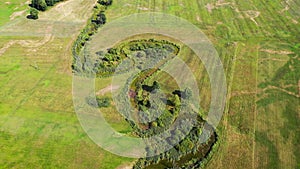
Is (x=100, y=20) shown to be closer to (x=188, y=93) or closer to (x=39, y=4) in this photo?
(x=39, y=4)

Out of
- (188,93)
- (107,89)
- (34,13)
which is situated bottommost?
(107,89)

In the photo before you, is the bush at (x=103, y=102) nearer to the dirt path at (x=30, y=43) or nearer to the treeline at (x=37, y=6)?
the dirt path at (x=30, y=43)

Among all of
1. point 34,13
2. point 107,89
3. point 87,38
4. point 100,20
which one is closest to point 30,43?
point 34,13

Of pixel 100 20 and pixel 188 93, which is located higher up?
pixel 100 20

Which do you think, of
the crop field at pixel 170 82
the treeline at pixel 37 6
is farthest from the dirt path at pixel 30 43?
the treeline at pixel 37 6

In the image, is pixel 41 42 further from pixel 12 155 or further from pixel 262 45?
pixel 262 45

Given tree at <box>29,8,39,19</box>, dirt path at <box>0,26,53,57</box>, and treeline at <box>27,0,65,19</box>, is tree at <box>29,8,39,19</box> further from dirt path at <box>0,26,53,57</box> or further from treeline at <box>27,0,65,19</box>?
dirt path at <box>0,26,53,57</box>

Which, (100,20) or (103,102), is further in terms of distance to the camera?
(100,20)

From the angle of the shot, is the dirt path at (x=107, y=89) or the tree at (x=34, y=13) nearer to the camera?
the dirt path at (x=107, y=89)
